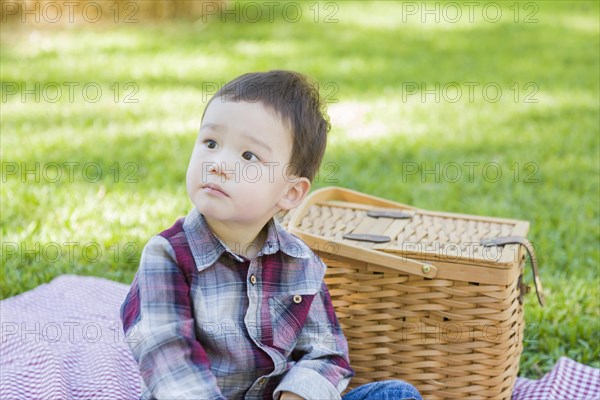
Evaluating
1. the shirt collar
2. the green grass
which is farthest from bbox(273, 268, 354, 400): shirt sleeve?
the green grass

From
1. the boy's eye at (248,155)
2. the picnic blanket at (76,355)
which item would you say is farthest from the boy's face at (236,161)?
the picnic blanket at (76,355)

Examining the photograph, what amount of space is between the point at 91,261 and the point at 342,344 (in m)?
1.54

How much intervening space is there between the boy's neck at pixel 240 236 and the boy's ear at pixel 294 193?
70mm

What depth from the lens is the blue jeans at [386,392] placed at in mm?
2135

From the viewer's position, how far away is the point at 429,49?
7.45 metres

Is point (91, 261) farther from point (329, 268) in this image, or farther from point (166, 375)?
point (166, 375)

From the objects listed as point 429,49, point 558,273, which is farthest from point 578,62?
point 558,273

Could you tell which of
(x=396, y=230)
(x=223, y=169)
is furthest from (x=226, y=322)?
(x=396, y=230)

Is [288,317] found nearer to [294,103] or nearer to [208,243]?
[208,243]

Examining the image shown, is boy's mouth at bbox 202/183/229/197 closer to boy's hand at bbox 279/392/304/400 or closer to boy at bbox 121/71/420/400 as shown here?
boy at bbox 121/71/420/400

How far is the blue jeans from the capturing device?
7.00ft

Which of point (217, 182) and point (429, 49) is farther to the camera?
point (429, 49)

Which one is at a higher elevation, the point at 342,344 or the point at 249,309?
the point at 249,309

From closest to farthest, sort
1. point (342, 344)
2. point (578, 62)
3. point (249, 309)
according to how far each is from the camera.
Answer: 1. point (249, 309)
2. point (342, 344)
3. point (578, 62)
